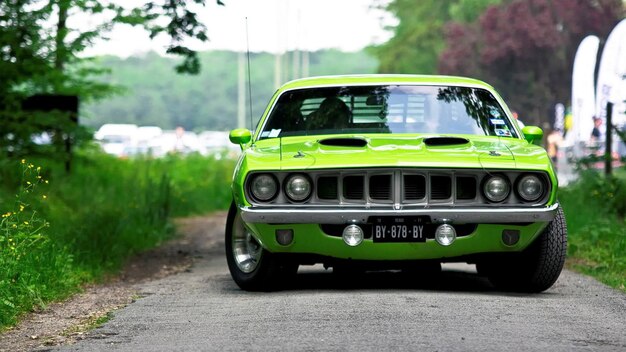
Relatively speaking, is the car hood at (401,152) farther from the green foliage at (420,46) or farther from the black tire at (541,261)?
the green foliage at (420,46)

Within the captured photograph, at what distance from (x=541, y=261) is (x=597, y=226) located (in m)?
5.60

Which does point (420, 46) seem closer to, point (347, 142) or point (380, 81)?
point (380, 81)

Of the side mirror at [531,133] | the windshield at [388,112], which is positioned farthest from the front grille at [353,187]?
the side mirror at [531,133]

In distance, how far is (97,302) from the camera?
33.9 feet

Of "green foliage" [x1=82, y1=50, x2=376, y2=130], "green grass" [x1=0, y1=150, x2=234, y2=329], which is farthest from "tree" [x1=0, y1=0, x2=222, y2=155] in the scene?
"green foliage" [x1=82, y1=50, x2=376, y2=130]

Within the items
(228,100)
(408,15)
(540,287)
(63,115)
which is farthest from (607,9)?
(228,100)

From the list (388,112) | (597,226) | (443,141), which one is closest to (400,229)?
(443,141)

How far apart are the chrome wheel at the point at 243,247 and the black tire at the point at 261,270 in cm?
1

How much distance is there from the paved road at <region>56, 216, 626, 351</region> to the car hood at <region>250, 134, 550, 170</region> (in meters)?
0.90

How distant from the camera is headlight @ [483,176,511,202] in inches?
378

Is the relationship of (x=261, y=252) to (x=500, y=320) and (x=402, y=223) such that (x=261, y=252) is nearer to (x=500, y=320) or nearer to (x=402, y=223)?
(x=402, y=223)

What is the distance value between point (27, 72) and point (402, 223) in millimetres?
7197

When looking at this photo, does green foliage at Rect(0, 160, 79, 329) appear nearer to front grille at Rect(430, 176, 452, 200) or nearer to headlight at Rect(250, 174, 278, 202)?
headlight at Rect(250, 174, 278, 202)

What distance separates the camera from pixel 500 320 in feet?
27.5
